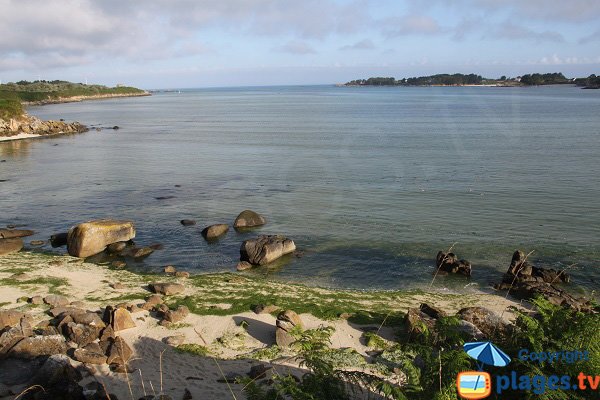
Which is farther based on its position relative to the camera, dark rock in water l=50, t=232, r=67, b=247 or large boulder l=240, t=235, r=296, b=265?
dark rock in water l=50, t=232, r=67, b=247

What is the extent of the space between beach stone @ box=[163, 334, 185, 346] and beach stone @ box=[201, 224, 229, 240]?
12490 mm

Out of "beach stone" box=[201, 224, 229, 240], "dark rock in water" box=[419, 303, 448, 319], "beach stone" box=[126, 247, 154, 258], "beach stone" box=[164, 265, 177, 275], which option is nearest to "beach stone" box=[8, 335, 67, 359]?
"beach stone" box=[164, 265, 177, 275]

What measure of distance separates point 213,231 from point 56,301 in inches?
423

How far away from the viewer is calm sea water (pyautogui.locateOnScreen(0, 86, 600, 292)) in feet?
75.6

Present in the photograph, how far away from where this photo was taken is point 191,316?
15859mm

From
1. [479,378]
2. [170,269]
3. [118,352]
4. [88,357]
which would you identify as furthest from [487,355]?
[170,269]

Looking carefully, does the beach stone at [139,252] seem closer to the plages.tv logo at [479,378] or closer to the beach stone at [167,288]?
the beach stone at [167,288]

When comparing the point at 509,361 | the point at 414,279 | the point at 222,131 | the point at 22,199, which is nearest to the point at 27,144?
the point at 222,131

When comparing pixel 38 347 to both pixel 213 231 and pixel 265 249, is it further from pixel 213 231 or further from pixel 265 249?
pixel 213 231

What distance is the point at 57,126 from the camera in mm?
83875

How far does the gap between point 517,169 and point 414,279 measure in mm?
25545

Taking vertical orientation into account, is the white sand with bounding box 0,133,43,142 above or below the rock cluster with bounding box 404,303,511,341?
above

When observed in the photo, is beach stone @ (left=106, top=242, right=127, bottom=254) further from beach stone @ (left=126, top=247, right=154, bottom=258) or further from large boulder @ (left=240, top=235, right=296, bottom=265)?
large boulder @ (left=240, top=235, right=296, bottom=265)

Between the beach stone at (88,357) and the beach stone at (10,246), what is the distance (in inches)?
562
